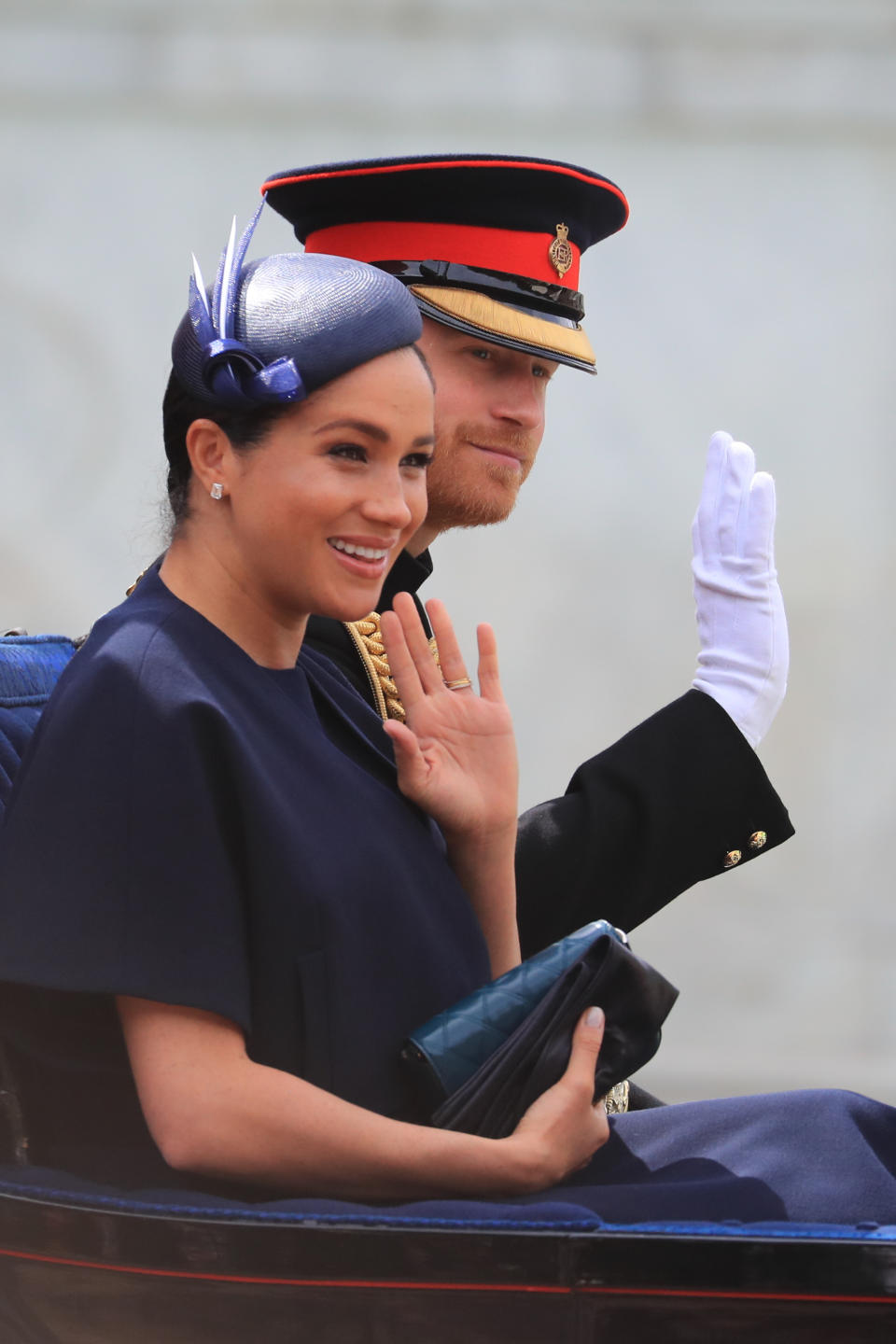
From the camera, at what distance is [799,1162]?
1.20m

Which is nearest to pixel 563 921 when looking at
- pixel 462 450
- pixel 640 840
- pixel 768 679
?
pixel 640 840

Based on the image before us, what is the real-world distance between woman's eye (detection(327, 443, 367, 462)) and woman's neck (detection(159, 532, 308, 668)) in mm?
104

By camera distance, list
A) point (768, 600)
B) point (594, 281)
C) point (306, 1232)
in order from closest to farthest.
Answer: point (306, 1232), point (768, 600), point (594, 281)

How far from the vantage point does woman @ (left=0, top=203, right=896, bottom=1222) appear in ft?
3.49

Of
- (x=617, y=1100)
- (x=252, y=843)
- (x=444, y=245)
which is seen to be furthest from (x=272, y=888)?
(x=444, y=245)

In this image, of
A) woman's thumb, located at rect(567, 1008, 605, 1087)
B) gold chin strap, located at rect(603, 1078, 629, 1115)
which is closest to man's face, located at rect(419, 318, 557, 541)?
gold chin strap, located at rect(603, 1078, 629, 1115)

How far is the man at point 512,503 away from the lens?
5.48 feet

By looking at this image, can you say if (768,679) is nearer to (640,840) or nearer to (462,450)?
(640,840)

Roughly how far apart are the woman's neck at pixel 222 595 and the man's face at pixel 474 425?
52 cm

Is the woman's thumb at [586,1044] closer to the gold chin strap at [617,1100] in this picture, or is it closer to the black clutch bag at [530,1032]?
the black clutch bag at [530,1032]

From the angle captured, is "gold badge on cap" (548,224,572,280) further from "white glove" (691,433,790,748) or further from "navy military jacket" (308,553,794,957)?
"navy military jacket" (308,553,794,957)

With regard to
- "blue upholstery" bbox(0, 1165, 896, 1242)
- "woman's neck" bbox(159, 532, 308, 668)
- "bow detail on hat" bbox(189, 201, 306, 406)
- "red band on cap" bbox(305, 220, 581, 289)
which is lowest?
"blue upholstery" bbox(0, 1165, 896, 1242)

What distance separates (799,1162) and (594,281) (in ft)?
9.71

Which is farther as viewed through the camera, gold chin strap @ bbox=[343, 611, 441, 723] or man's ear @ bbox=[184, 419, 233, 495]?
gold chin strap @ bbox=[343, 611, 441, 723]
